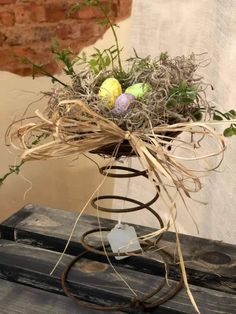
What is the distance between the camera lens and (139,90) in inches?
28.7

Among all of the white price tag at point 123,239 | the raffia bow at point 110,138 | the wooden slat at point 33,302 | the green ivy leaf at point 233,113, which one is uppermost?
the green ivy leaf at point 233,113

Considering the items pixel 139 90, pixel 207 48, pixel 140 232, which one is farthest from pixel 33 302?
pixel 207 48

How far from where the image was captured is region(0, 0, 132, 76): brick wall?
4.82 ft

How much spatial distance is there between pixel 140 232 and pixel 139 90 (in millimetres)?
407

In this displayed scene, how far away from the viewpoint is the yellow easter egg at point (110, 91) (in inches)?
28.2

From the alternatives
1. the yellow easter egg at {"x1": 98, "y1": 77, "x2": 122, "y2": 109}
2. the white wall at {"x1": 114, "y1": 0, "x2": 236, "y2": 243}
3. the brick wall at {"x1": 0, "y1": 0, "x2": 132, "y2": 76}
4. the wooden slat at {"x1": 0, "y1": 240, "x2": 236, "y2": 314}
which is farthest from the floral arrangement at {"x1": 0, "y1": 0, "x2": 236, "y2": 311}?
the brick wall at {"x1": 0, "y1": 0, "x2": 132, "y2": 76}

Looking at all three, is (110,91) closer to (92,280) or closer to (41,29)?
(92,280)

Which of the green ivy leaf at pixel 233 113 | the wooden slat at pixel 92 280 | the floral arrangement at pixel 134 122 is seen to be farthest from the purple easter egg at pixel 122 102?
the wooden slat at pixel 92 280

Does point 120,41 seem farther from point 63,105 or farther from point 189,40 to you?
point 63,105

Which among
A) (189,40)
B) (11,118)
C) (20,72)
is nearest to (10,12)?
(20,72)

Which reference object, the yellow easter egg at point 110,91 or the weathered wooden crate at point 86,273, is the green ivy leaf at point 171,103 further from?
the weathered wooden crate at point 86,273

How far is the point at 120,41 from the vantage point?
1658 mm

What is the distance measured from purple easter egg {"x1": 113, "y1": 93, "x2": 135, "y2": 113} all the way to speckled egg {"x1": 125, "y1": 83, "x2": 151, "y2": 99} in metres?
0.02

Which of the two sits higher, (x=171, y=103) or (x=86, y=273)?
(x=171, y=103)
